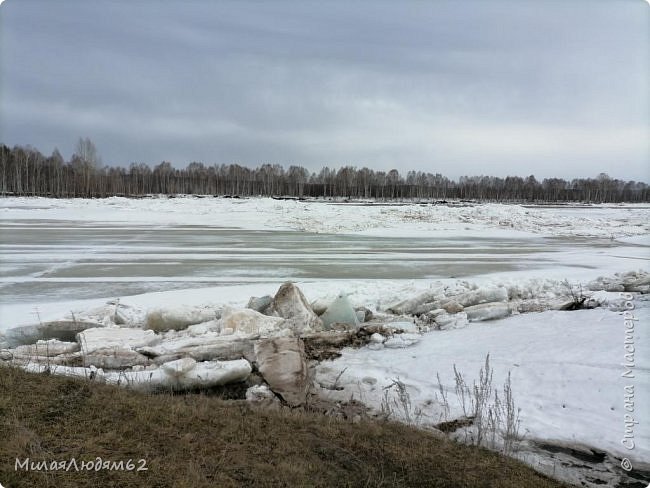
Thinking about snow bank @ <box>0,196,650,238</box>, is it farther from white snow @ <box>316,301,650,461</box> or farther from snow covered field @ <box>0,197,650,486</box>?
white snow @ <box>316,301,650,461</box>

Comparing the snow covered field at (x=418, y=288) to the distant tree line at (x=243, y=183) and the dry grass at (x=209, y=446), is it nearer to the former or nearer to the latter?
the dry grass at (x=209, y=446)

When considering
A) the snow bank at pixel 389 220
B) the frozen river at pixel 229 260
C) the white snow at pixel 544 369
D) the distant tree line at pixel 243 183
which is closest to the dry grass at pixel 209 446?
the white snow at pixel 544 369

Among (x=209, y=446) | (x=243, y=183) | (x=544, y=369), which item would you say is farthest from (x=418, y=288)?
(x=243, y=183)

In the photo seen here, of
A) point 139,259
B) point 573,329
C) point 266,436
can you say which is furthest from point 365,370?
point 139,259

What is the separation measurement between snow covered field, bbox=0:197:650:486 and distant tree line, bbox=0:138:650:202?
56314 mm

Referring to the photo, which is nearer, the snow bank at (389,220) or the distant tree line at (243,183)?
the snow bank at (389,220)

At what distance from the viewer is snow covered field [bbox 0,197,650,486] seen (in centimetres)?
525

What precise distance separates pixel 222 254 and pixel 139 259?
A: 9.07 ft

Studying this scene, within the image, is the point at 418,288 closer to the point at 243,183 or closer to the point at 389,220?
the point at 389,220

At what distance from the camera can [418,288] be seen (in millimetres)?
10109

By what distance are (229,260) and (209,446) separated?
37.0 feet

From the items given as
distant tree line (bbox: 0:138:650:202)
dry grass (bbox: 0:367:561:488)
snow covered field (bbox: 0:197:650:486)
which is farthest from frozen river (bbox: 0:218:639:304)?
distant tree line (bbox: 0:138:650:202)

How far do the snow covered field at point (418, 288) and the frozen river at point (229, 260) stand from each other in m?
0.06

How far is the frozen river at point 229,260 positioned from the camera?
11.0 meters
